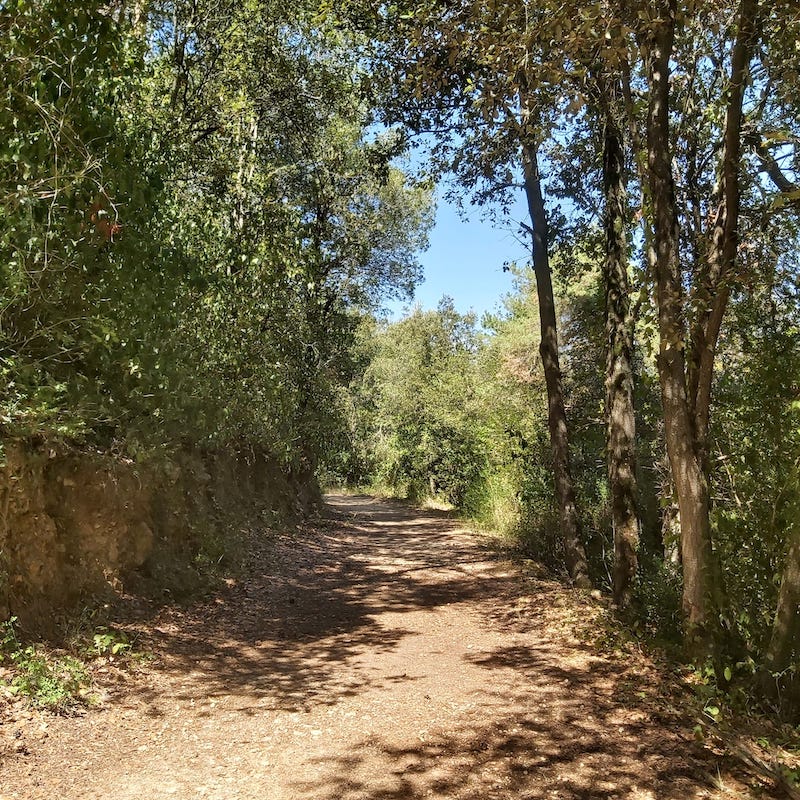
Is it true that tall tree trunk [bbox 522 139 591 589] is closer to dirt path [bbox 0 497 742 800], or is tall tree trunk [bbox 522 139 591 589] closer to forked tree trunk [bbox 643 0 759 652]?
dirt path [bbox 0 497 742 800]

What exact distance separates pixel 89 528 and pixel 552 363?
648 centimetres

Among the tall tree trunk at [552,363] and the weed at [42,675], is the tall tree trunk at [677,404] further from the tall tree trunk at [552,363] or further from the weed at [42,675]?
the weed at [42,675]

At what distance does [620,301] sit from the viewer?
827cm

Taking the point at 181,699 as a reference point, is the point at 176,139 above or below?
above

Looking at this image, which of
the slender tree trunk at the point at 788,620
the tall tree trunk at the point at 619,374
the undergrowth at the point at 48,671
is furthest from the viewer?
the tall tree trunk at the point at 619,374

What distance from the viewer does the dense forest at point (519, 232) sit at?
15.5 feet

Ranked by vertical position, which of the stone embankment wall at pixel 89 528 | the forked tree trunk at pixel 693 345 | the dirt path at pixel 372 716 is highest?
the forked tree trunk at pixel 693 345

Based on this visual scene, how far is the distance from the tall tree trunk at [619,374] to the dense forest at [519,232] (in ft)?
0.12

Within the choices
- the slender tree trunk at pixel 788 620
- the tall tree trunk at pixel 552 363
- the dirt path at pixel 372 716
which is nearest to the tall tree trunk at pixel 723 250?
the slender tree trunk at pixel 788 620

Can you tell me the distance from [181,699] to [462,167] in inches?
358

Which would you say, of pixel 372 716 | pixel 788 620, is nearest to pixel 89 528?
pixel 372 716

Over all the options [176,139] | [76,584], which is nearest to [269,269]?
[176,139]

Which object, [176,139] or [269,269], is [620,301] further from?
[176,139]

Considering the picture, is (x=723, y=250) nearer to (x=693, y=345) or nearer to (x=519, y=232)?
(x=693, y=345)
